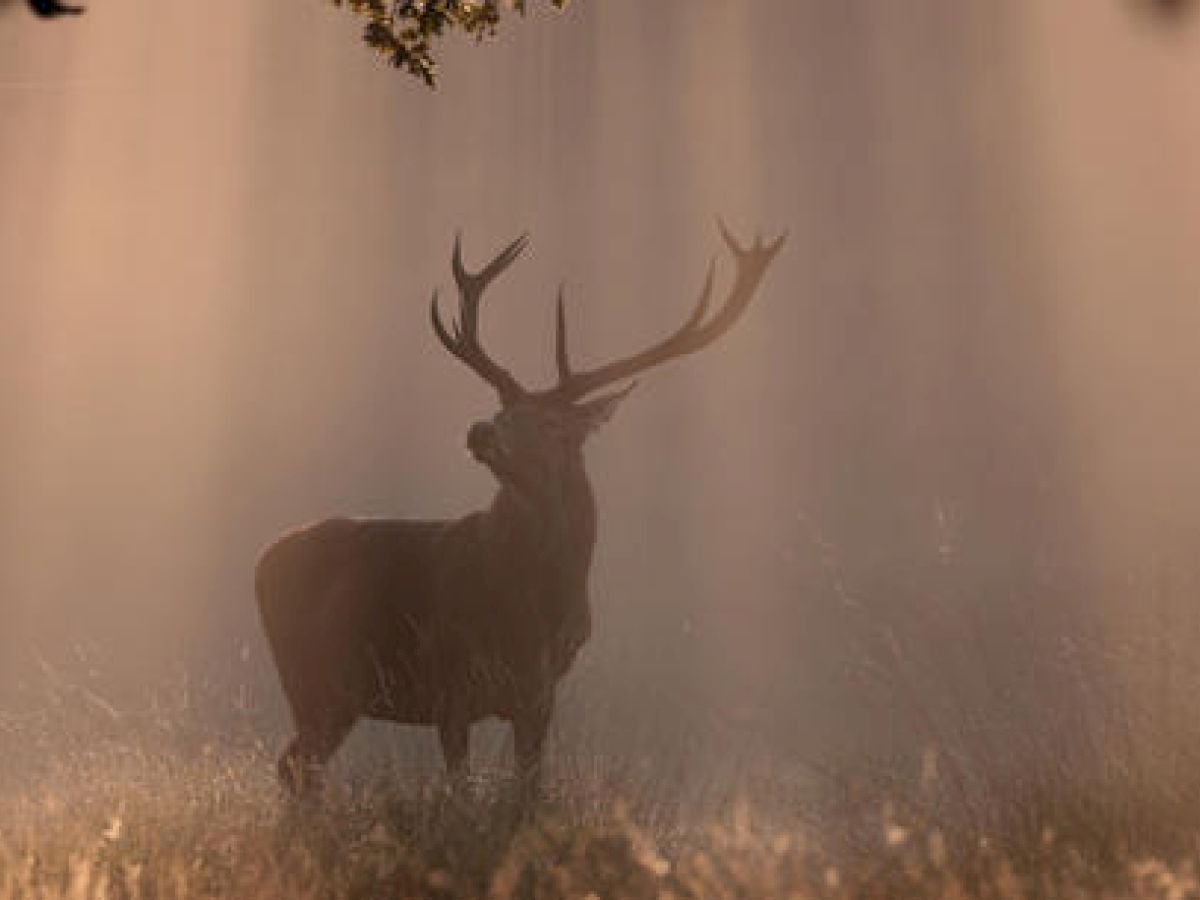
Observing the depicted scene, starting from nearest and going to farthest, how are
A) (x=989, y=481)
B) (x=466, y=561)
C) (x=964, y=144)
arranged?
(x=466, y=561) < (x=989, y=481) < (x=964, y=144)

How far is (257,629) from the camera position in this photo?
736 inches

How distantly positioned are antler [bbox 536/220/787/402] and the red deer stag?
13 mm

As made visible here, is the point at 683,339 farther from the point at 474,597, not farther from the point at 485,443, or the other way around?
the point at 474,597

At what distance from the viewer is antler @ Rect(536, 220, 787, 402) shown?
6.66m

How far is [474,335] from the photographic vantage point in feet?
22.9

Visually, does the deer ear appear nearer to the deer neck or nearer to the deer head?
the deer head

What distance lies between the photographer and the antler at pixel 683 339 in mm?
6656

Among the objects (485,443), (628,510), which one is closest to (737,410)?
(628,510)

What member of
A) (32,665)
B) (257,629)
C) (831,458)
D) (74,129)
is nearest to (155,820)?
(257,629)

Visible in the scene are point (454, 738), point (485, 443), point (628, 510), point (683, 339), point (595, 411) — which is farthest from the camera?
point (628, 510)

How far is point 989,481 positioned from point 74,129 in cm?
4451

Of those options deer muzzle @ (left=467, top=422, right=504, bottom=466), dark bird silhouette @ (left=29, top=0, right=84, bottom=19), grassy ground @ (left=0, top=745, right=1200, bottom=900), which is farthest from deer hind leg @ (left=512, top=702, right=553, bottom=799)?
dark bird silhouette @ (left=29, top=0, right=84, bottom=19)

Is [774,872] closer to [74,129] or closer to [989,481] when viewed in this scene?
[989,481]

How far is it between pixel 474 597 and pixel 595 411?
3.35 feet
